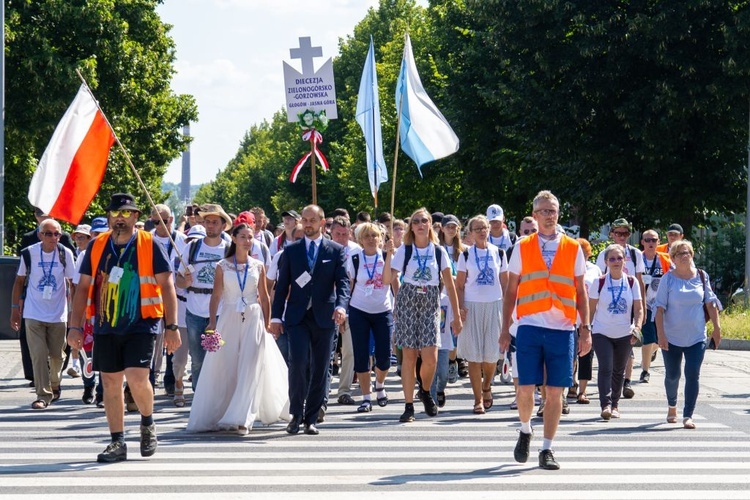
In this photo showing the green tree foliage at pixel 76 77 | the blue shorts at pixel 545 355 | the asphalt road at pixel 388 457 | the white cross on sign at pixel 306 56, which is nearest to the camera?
the asphalt road at pixel 388 457

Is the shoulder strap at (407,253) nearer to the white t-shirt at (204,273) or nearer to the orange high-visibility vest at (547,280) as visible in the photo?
the white t-shirt at (204,273)

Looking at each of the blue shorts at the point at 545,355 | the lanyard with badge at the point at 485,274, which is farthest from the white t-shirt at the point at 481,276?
the blue shorts at the point at 545,355

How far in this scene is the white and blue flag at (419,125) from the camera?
16.6 m

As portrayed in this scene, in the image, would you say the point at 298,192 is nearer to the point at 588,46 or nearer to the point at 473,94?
the point at 473,94

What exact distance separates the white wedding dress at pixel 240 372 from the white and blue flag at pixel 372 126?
5748mm

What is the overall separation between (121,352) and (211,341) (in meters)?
1.59

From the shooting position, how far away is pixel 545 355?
30.0 feet

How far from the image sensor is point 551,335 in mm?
9094

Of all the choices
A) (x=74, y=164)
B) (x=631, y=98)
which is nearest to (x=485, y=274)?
(x=74, y=164)

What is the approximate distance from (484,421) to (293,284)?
2403 millimetres

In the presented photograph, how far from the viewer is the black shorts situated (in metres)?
9.23

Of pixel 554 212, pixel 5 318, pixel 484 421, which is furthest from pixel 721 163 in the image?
pixel 554 212

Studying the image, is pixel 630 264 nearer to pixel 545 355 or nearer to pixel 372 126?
pixel 372 126

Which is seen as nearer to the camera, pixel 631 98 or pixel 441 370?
pixel 441 370
